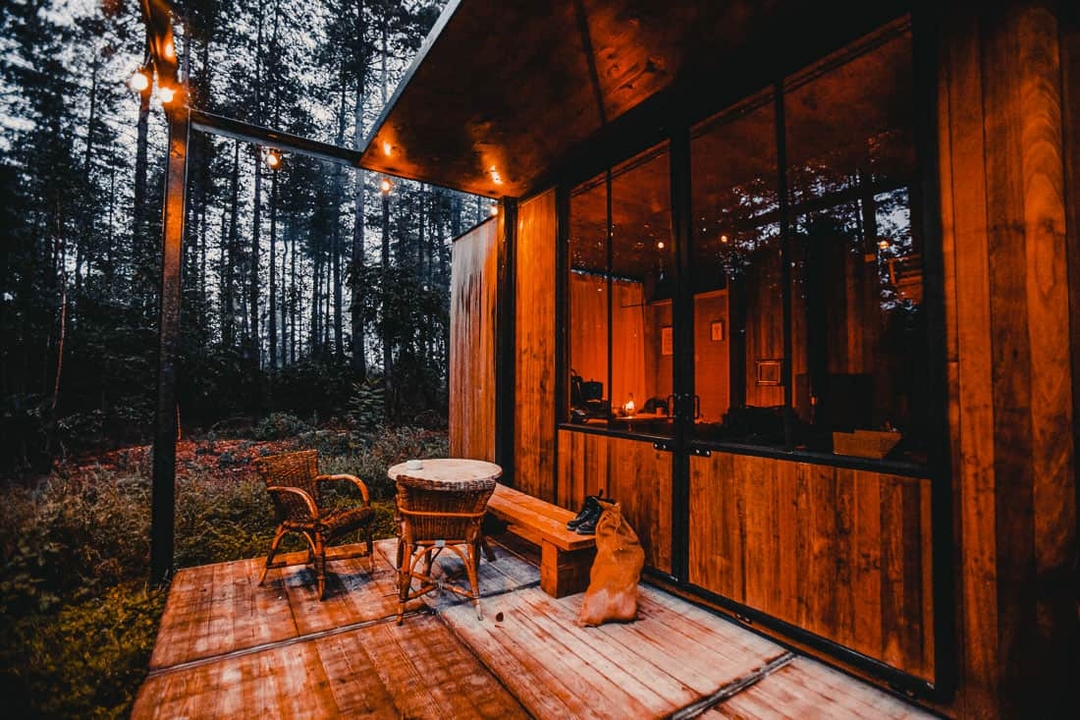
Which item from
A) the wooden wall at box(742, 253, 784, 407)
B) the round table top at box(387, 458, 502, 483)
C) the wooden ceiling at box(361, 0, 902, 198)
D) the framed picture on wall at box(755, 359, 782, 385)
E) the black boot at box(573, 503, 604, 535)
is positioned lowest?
the black boot at box(573, 503, 604, 535)

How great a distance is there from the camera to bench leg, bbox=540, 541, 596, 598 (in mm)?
3525

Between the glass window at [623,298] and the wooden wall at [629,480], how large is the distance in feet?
0.87

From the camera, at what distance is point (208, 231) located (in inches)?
655

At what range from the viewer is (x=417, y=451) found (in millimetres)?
8625

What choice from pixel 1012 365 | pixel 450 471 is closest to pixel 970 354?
pixel 1012 365

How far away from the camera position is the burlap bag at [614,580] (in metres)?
3.11

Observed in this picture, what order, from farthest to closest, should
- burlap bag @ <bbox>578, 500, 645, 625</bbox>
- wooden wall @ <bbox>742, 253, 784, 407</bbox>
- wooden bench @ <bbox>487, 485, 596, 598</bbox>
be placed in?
wooden wall @ <bbox>742, 253, 784, 407</bbox>, wooden bench @ <bbox>487, 485, 596, 598</bbox>, burlap bag @ <bbox>578, 500, 645, 625</bbox>

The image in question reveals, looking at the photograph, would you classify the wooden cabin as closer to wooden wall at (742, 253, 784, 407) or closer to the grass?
wooden wall at (742, 253, 784, 407)

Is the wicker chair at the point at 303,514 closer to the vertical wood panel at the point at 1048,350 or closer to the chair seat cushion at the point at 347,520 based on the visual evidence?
the chair seat cushion at the point at 347,520

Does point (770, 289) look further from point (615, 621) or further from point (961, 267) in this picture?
point (615, 621)

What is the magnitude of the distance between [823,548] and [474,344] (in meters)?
4.60

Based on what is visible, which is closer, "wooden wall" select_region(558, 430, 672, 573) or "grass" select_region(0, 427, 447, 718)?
"grass" select_region(0, 427, 447, 718)

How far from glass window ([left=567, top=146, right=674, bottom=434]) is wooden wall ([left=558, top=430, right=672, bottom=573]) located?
27 centimetres

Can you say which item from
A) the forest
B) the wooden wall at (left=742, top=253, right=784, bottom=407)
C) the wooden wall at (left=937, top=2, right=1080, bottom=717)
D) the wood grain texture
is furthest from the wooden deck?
the wooden wall at (left=742, top=253, right=784, bottom=407)
